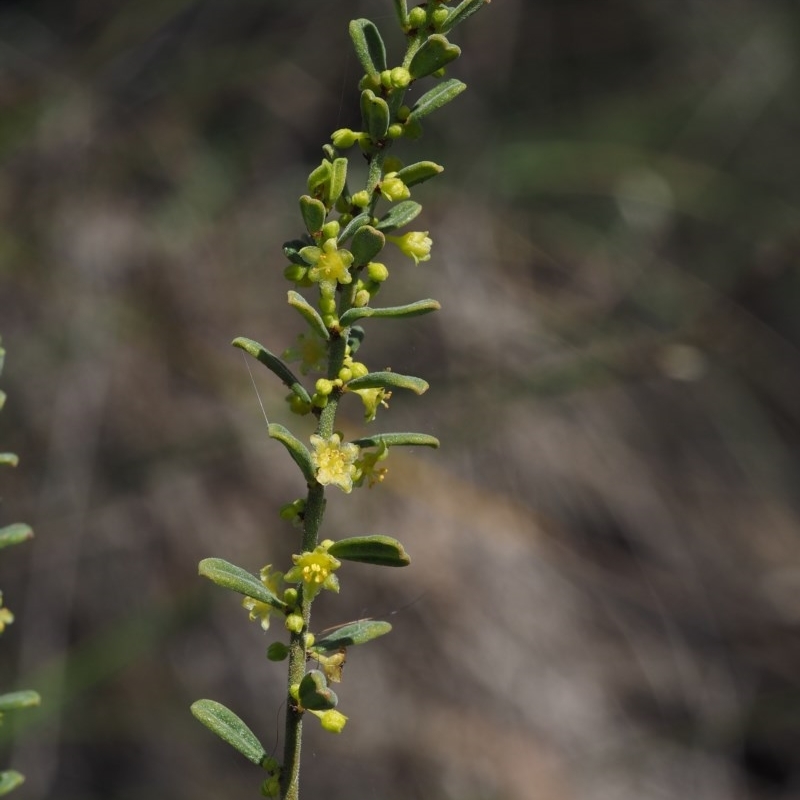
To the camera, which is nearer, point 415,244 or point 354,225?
point 354,225

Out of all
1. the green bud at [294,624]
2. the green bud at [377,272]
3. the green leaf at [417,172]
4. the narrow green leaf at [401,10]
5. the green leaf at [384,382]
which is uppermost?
the narrow green leaf at [401,10]

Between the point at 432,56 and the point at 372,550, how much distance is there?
50 cm

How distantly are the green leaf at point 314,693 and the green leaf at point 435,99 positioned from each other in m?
0.56

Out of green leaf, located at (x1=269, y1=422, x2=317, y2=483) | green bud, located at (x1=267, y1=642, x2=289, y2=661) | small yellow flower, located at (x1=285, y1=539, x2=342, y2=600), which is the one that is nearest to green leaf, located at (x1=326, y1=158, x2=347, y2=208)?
green leaf, located at (x1=269, y1=422, x2=317, y2=483)

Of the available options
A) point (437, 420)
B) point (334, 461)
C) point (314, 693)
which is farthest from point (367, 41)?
point (437, 420)

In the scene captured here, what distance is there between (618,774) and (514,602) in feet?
3.60

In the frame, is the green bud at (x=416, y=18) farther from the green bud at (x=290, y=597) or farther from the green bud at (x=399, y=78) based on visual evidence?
the green bud at (x=290, y=597)

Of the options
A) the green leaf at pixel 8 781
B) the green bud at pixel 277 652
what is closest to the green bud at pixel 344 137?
the green bud at pixel 277 652

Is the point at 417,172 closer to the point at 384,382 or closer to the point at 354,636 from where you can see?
the point at 384,382

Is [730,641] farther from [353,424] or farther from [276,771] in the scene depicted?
[276,771]

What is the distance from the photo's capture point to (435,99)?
1.01 m

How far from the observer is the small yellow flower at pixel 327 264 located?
2.89ft

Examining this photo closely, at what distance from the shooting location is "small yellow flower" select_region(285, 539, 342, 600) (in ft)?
2.77

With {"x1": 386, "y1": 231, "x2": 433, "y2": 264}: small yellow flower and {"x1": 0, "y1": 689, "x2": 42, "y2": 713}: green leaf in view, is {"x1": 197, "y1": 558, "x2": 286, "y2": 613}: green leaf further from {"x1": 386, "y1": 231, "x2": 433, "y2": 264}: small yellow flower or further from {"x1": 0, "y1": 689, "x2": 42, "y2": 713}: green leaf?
{"x1": 386, "y1": 231, "x2": 433, "y2": 264}: small yellow flower
